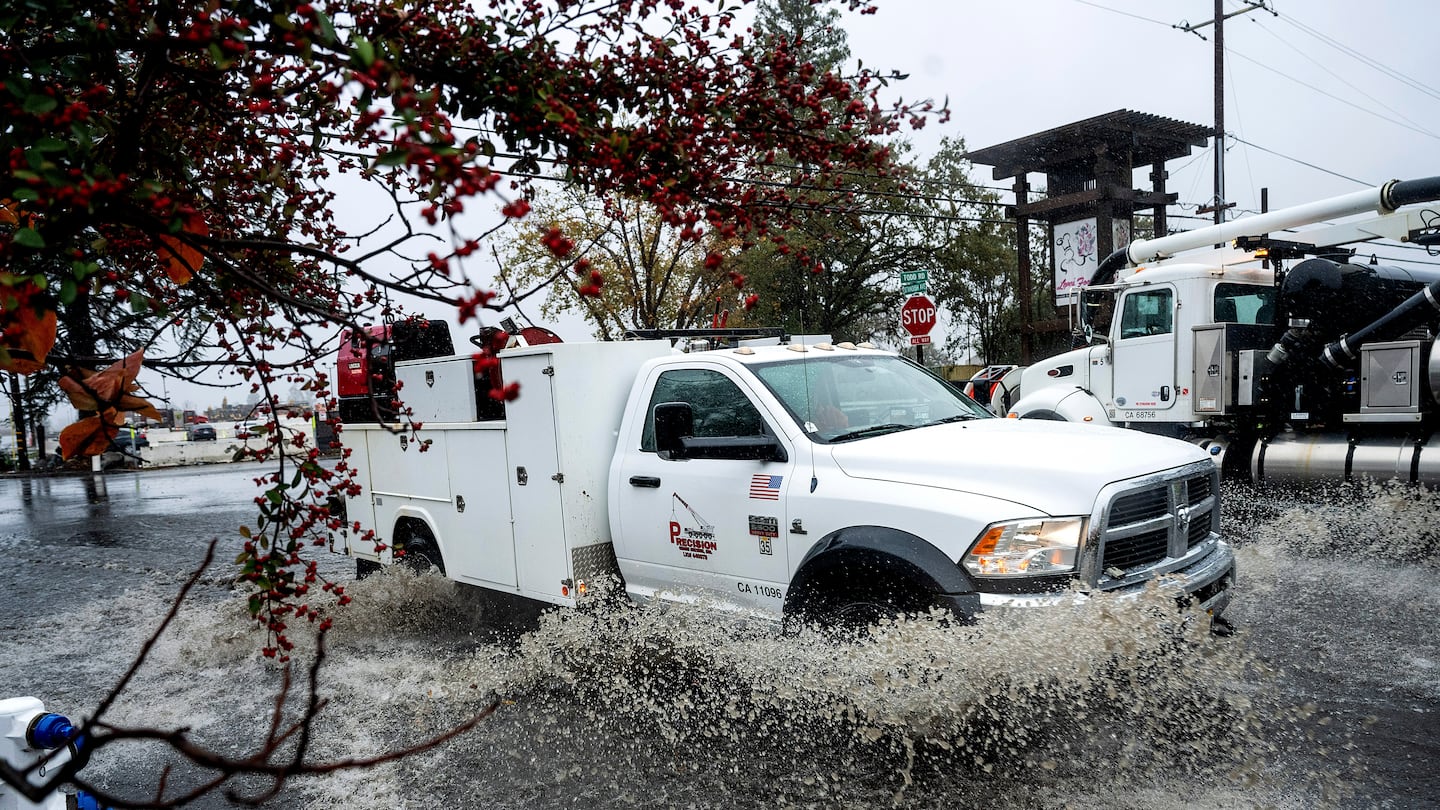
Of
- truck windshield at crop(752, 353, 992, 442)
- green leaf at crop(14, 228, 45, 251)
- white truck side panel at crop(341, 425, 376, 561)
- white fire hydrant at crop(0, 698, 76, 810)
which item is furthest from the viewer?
white truck side panel at crop(341, 425, 376, 561)

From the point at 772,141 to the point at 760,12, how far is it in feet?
120

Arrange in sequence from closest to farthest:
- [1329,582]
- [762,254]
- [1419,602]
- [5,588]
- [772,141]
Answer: [772,141] < [1419,602] < [1329,582] < [5,588] < [762,254]

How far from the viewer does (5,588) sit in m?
10.6

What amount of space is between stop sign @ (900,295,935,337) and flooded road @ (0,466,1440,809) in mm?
7010

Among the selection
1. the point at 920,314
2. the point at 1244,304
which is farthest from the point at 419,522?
the point at 1244,304

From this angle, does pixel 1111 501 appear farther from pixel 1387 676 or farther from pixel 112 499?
pixel 112 499

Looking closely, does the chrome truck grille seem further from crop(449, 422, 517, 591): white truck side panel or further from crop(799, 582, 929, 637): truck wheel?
crop(449, 422, 517, 591): white truck side panel

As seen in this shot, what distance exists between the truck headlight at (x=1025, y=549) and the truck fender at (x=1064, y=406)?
7.43m

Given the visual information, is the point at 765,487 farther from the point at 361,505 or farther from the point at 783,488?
the point at 361,505

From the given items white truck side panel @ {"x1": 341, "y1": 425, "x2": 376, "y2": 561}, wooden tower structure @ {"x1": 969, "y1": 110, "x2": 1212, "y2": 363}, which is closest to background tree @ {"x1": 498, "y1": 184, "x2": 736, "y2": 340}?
wooden tower structure @ {"x1": 969, "y1": 110, "x2": 1212, "y2": 363}

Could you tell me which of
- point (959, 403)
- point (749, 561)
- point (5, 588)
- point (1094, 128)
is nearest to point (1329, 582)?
point (959, 403)

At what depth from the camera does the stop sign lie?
47.4 ft

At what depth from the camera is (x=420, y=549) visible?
7.73 metres

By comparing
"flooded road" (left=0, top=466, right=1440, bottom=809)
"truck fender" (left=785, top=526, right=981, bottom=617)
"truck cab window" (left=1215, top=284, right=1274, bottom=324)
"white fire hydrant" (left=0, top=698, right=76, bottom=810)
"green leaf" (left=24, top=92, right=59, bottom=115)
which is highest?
"green leaf" (left=24, top=92, right=59, bottom=115)
